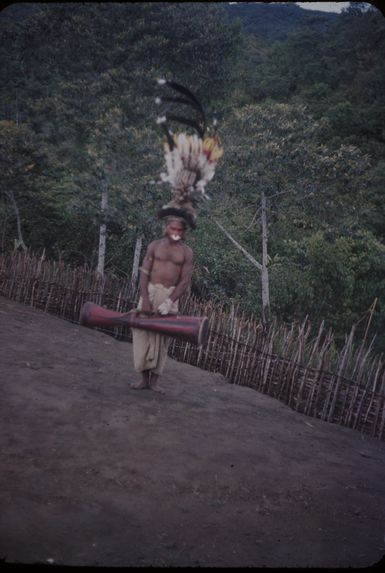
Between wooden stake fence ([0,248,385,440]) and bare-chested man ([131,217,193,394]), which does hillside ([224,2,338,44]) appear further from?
bare-chested man ([131,217,193,394])

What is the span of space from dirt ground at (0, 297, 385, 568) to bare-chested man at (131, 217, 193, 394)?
0.36m

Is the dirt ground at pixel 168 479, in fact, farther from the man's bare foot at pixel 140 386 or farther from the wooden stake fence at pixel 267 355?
the wooden stake fence at pixel 267 355

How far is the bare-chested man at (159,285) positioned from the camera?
4.34m

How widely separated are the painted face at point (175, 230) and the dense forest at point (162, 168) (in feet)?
9.99

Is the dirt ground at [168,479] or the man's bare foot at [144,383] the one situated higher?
the man's bare foot at [144,383]

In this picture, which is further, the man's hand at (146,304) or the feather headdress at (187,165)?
the man's hand at (146,304)

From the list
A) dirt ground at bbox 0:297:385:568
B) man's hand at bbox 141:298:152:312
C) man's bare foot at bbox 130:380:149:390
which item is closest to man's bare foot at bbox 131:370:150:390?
man's bare foot at bbox 130:380:149:390

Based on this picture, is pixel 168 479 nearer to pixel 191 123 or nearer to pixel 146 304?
pixel 146 304

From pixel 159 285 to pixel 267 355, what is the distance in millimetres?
2047

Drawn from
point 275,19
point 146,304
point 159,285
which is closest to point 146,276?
point 159,285

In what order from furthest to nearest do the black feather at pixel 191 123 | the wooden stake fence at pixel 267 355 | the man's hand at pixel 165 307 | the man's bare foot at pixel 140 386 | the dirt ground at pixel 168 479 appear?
the wooden stake fence at pixel 267 355 < the man's bare foot at pixel 140 386 < the man's hand at pixel 165 307 < the black feather at pixel 191 123 < the dirt ground at pixel 168 479

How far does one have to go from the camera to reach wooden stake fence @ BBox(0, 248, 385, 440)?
17.0 ft

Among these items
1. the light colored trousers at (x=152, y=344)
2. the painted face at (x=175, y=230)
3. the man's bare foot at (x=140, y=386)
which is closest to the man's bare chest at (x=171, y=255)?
the painted face at (x=175, y=230)

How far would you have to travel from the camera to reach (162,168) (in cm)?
914
